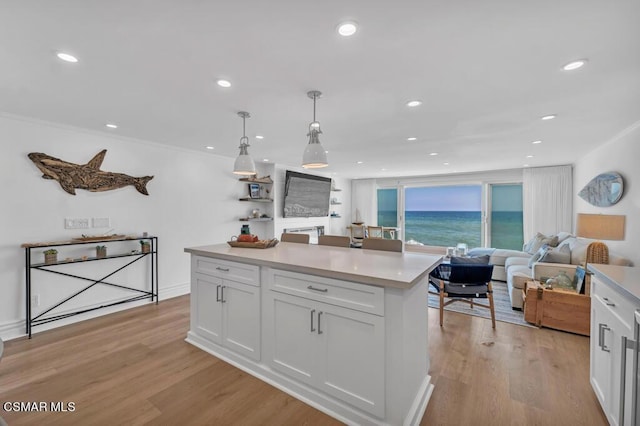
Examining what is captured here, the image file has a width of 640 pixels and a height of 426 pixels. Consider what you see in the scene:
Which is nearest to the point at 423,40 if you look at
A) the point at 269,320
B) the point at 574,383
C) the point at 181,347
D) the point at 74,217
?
the point at 269,320

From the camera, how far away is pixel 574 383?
7.34 ft

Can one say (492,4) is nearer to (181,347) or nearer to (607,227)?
(607,227)

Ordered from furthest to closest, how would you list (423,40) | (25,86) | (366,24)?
(25,86) → (423,40) → (366,24)

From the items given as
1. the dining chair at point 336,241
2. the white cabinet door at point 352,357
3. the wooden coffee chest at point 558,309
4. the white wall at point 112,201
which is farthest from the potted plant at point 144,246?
the wooden coffee chest at point 558,309

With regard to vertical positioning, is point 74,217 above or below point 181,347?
above

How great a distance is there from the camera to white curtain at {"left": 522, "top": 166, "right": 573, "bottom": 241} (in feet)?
19.1

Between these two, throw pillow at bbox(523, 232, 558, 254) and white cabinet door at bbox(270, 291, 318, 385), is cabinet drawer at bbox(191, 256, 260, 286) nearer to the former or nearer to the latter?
white cabinet door at bbox(270, 291, 318, 385)

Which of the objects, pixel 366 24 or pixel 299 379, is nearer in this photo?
pixel 366 24

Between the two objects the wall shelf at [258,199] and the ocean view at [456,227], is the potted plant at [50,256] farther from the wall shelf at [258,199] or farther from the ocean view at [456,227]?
the ocean view at [456,227]

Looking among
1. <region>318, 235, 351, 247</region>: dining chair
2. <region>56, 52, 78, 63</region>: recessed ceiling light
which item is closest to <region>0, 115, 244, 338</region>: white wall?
<region>56, 52, 78, 63</region>: recessed ceiling light

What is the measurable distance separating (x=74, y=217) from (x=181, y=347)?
7.00 feet

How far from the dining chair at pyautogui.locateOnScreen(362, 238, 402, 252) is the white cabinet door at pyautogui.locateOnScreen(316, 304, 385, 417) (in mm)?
1335

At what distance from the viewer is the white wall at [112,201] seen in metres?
2.99

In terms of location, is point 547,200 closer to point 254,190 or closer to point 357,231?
point 357,231
